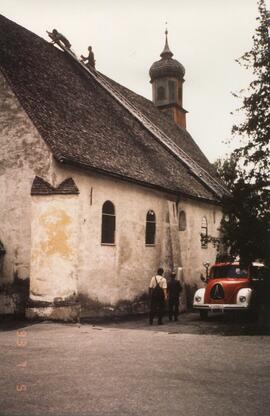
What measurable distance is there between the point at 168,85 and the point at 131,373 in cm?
2834

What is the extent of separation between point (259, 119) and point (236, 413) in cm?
943

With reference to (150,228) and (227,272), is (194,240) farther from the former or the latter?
(227,272)

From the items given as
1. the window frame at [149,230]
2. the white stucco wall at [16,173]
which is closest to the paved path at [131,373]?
the white stucco wall at [16,173]

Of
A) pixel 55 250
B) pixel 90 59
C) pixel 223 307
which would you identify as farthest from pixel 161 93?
pixel 55 250

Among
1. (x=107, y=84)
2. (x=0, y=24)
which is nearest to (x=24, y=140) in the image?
(x=0, y=24)

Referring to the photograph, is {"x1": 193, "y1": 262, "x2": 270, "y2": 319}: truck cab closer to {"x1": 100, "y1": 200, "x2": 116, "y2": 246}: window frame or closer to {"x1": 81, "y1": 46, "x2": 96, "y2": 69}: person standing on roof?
{"x1": 100, "y1": 200, "x2": 116, "y2": 246}: window frame

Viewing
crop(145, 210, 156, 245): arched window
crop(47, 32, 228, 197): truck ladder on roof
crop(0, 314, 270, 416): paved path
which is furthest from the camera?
crop(47, 32, 228, 197): truck ladder on roof

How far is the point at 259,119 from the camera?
12.9m

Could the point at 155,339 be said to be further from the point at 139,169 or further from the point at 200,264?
the point at 200,264

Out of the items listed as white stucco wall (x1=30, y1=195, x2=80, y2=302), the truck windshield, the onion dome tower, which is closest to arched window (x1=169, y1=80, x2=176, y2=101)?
the onion dome tower

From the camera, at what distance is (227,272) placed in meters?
16.0

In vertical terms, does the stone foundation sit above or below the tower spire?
below

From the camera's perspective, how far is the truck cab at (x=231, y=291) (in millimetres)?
14555

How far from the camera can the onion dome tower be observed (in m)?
32.9
